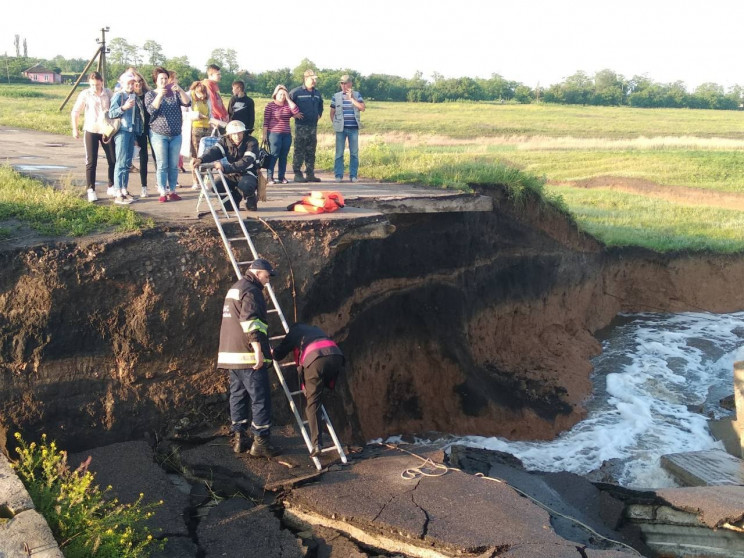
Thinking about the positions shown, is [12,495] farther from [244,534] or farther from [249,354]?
[249,354]

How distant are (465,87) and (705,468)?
7697 cm

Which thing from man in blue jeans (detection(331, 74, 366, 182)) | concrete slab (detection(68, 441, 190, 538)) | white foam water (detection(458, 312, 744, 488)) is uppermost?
man in blue jeans (detection(331, 74, 366, 182))

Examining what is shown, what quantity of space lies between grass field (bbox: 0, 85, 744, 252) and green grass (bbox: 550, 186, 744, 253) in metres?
0.04

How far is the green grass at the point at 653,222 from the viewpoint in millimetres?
20203

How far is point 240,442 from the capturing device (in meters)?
8.36

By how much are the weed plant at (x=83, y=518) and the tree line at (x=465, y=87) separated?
5425 cm

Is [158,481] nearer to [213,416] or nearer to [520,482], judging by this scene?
[213,416]

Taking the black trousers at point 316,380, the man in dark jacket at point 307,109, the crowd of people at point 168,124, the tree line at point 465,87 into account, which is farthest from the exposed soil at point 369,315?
the tree line at point 465,87

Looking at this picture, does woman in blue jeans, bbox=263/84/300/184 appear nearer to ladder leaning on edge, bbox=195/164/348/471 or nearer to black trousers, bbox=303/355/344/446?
ladder leaning on edge, bbox=195/164/348/471

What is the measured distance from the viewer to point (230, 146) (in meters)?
11.0

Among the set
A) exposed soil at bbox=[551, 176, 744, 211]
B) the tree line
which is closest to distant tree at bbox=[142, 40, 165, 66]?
the tree line

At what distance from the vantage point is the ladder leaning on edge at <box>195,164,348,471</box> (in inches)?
326

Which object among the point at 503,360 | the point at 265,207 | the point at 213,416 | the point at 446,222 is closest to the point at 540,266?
the point at 503,360

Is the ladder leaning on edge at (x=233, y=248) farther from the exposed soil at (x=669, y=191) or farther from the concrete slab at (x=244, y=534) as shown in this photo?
the exposed soil at (x=669, y=191)
